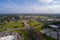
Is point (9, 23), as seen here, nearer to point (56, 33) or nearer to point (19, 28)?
point (19, 28)

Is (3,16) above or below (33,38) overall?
above


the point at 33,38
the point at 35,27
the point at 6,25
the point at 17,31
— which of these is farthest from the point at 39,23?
the point at 6,25

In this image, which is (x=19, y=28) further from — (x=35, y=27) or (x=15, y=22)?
(x=35, y=27)

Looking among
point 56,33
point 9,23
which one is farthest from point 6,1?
point 56,33

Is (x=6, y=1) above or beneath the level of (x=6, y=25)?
above

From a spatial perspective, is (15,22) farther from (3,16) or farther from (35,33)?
(35,33)

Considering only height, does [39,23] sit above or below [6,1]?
below

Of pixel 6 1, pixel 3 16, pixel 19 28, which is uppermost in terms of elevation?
pixel 6 1

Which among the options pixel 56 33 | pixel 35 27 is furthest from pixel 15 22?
pixel 56 33
